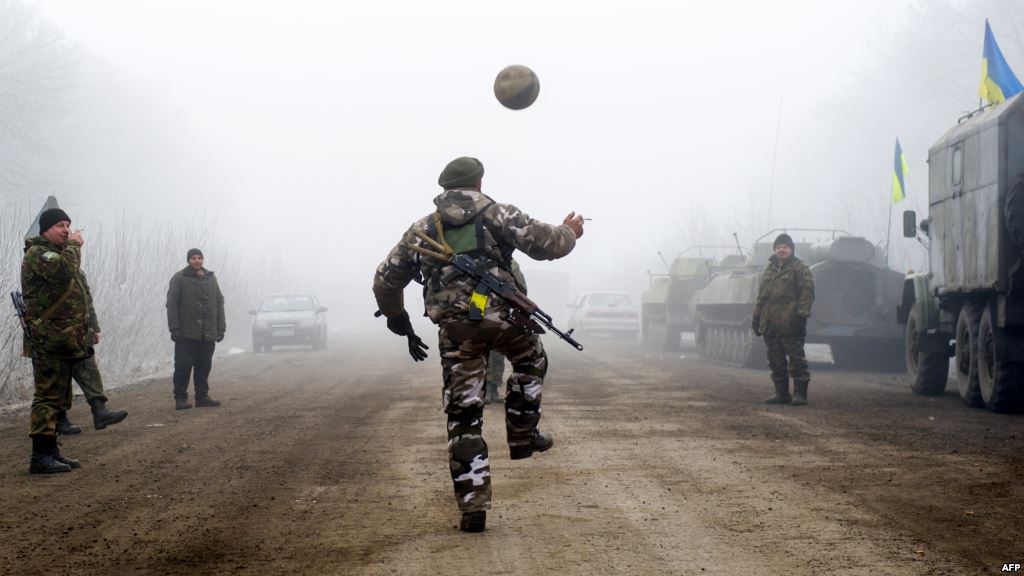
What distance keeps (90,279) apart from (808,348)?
16259mm

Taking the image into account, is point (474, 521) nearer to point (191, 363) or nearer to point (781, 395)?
point (781, 395)

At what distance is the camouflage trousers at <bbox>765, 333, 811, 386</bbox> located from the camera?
13602 millimetres

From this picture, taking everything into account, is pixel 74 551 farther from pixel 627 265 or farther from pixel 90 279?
pixel 627 265

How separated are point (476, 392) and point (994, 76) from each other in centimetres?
1310

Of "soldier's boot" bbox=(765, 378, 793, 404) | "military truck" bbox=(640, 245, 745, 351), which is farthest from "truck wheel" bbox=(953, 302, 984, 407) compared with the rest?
"military truck" bbox=(640, 245, 745, 351)

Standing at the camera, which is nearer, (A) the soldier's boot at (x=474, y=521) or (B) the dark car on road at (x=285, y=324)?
(A) the soldier's boot at (x=474, y=521)

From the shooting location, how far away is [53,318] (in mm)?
8914

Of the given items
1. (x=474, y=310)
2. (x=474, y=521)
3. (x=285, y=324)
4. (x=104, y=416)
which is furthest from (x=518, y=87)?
(x=285, y=324)

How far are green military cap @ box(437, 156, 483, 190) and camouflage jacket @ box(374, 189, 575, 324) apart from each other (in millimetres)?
44

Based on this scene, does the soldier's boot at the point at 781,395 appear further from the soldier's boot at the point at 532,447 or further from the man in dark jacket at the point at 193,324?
the soldier's boot at the point at 532,447

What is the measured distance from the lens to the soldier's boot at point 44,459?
8562 millimetres

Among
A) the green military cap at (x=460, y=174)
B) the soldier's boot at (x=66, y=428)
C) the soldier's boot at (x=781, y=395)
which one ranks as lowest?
the soldier's boot at (x=66, y=428)

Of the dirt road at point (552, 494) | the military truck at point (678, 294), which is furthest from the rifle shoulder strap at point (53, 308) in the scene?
the military truck at point (678, 294)

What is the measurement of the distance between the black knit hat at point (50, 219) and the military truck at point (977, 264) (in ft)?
27.0
